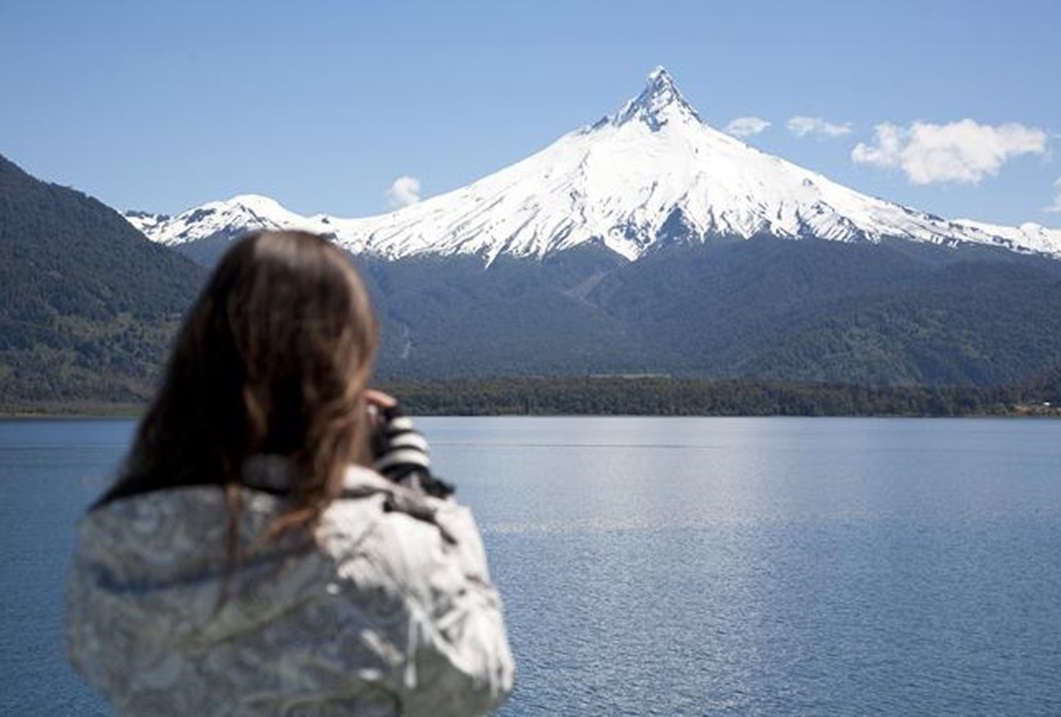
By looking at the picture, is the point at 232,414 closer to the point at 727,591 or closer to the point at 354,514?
the point at 354,514

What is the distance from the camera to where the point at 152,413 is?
251 centimetres

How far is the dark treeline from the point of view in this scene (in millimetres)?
184000

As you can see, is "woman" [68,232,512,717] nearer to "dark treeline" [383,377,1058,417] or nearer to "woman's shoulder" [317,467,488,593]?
"woman's shoulder" [317,467,488,593]

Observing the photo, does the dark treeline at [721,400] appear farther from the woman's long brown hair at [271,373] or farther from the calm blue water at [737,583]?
the woman's long brown hair at [271,373]

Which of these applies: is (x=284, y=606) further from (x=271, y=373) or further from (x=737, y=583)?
(x=737, y=583)

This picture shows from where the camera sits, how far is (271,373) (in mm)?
2383

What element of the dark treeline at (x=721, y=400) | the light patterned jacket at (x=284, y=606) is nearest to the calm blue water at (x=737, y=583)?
the light patterned jacket at (x=284, y=606)

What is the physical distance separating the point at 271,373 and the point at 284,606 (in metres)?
0.39

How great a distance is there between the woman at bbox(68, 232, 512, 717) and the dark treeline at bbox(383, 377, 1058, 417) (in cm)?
17900

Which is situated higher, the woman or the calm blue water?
the woman

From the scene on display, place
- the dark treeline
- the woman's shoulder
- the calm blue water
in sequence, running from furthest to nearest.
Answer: the dark treeline
the calm blue water
the woman's shoulder

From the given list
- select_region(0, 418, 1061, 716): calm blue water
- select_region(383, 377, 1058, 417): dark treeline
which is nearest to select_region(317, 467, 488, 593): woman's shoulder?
select_region(0, 418, 1061, 716): calm blue water

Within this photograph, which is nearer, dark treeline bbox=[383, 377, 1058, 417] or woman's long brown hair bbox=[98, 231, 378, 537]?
woman's long brown hair bbox=[98, 231, 378, 537]

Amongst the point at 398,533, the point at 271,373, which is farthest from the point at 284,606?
the point at 271,373
